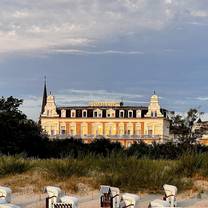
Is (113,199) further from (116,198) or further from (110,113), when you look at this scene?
(110,113)

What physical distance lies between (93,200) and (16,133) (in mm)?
36870

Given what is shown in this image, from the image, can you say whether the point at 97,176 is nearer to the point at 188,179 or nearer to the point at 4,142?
the point at 188,179

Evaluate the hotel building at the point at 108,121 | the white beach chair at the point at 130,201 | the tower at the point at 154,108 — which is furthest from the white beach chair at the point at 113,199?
the tower at the point at 154,108

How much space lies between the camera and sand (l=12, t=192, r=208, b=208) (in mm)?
13688

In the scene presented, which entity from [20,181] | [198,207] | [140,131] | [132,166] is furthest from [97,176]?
[140,131]

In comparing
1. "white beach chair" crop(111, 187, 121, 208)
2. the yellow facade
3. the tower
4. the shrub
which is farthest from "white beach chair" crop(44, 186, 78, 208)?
the tower

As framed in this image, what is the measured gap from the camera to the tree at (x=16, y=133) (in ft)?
159

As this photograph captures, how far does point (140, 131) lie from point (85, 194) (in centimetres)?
12312

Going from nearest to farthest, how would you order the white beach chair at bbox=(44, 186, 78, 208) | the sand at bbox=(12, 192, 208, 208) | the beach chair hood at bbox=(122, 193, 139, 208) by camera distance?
the white beach chair at bbox=(44, 186, 78, 208), the beach chair hood at bbox=(122, 193, 139, 208), the sand at bbox=(12, 192, 208, 208)

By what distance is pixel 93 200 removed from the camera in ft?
46.4

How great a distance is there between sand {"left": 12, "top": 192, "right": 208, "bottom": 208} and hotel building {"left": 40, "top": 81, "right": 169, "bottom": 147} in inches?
4706

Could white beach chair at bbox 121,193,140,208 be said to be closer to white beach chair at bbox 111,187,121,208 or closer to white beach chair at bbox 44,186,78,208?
white beach chair at bbox 111,187,121,208

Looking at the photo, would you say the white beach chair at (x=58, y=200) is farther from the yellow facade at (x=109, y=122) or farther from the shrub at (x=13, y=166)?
the yellow facade at (x=109, y=122)

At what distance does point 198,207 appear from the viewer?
44.7 ft
